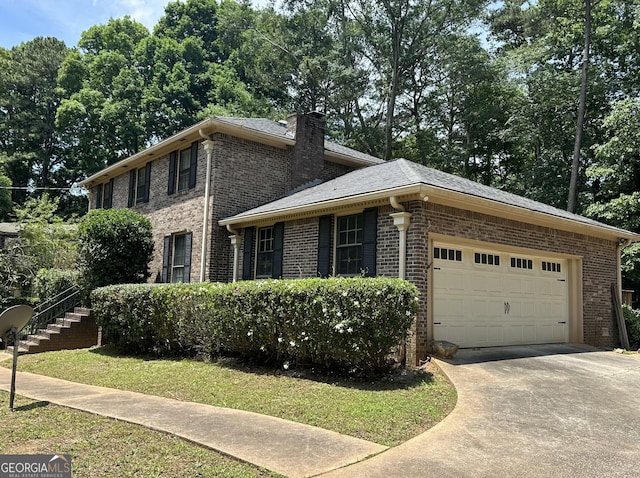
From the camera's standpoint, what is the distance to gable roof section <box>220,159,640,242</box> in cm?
888

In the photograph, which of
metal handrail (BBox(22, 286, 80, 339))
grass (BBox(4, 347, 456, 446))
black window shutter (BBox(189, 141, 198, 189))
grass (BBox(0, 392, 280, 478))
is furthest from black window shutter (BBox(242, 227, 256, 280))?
grass (BBox(0, 392, 280, 478))

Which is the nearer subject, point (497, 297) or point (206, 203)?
point (497, 297)

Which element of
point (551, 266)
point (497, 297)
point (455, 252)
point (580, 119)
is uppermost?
point (580, 119)

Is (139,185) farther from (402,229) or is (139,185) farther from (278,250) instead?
(402,229)

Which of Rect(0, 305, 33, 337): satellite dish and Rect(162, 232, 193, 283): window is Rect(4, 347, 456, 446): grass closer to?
Rect(0, 305, 33, 337): satellite dish

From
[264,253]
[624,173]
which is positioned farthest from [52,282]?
[624,173]

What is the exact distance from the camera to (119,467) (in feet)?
14.2

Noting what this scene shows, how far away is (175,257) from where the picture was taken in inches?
597

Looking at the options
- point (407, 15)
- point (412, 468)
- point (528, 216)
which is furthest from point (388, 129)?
point (412, 468)

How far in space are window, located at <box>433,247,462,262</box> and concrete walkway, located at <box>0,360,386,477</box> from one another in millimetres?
4835

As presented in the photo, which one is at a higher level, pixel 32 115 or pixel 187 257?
pixel 32 115

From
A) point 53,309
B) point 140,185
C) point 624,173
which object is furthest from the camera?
point 624,173

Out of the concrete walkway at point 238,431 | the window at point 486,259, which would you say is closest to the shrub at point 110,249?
the concrete walkway at point 238,431

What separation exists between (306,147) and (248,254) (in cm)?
422
